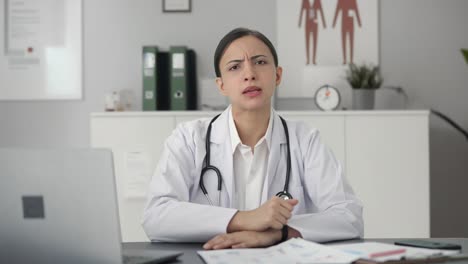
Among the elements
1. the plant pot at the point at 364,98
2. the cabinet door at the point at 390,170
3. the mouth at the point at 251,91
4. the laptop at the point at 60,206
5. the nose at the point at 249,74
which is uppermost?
the nose at the point at 249,74

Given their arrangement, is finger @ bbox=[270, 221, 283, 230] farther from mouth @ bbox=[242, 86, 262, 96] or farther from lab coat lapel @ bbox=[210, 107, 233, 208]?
mouth @ bbox=[242, 86, 262, 96]

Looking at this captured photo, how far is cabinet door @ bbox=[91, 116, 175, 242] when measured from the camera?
4.02 metres

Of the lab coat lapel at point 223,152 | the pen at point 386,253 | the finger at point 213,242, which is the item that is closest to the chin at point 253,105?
the lab coat lapel at point 223,152

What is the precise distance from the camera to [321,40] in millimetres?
4430

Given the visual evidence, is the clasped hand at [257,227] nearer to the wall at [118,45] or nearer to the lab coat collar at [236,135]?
the lab coat collar at [236,135]

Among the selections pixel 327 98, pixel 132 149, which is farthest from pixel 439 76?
pixel 132 149

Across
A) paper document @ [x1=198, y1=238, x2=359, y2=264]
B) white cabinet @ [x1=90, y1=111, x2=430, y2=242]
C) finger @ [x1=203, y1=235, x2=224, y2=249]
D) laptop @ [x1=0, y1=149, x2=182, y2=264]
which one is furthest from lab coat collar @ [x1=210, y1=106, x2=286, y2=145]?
white cabinet @ [x1=90, y1=111, x2=430, y2=242]

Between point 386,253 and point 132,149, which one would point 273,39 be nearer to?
point 132,149

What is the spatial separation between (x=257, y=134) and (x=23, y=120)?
2.69 meters

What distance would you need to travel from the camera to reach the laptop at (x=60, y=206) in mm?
1267

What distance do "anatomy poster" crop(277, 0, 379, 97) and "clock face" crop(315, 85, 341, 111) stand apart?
17cm

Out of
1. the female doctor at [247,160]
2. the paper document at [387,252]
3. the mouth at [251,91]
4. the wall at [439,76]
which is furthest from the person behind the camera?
the wall at [439,76]

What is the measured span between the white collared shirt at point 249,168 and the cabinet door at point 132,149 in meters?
1.80

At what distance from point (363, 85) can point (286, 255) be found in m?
2.82
